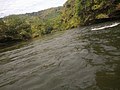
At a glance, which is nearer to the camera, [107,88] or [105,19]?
[107,88]

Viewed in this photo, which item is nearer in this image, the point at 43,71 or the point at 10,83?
the point at 10,83

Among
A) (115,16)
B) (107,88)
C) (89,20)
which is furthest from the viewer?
(89,20)

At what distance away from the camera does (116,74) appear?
884 centimetres

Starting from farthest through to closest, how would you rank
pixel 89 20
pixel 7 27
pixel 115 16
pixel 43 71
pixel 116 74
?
pixel 7 27, pixel 89 20, pixel 115 16, pixel 43 71, pixel 116 74

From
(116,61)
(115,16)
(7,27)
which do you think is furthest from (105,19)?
(116,61)

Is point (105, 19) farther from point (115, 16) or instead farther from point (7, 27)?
point (7, 27)

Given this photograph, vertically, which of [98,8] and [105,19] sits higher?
[98,8]

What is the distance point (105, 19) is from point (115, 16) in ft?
15.3

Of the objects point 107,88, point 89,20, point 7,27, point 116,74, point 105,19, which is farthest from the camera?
point 7,27

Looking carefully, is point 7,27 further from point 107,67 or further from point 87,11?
point 107,67

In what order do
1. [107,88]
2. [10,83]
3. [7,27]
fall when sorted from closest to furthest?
[107,88], [10,83], [7,27]

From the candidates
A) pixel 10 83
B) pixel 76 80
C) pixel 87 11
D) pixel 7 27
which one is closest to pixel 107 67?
pixel 76 80

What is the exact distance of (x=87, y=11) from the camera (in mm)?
69625

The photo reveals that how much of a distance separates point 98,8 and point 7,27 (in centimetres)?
3802
